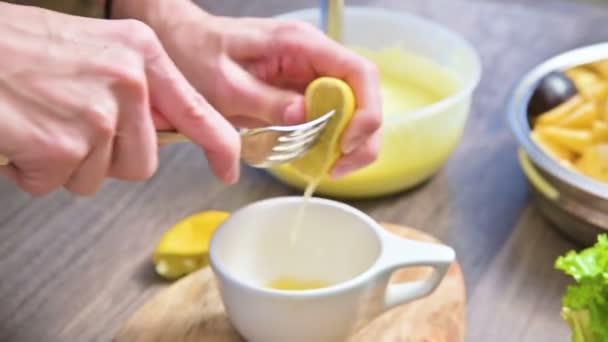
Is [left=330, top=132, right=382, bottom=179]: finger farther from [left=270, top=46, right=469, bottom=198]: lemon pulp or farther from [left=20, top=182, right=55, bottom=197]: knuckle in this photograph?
[left=20, top=182, right=55, bottom=197]: knuckle

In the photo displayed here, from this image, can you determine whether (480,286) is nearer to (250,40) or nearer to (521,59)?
(250,40)

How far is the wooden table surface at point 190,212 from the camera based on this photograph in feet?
2.40

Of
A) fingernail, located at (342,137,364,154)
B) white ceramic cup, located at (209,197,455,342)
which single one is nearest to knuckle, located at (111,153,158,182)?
white ceramic cup, located at (209,197,455,342)

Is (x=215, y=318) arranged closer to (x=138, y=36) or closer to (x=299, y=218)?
(x=299, y=218)

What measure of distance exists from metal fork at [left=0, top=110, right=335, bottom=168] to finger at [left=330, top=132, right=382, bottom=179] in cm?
6

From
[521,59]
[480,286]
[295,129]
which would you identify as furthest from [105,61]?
[521,59]

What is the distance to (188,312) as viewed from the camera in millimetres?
711

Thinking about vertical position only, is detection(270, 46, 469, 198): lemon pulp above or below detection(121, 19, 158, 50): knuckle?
below

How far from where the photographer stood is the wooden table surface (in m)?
0.73

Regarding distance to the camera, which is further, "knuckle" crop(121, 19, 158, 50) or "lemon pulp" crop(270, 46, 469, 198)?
"lemon pulp" crop(270, 46, 469, 198)

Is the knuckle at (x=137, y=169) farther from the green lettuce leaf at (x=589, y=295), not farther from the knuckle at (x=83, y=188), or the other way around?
the green lettuce leaf at (x=589, y=295)

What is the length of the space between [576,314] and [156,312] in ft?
1.09

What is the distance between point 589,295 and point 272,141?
9.7 inches

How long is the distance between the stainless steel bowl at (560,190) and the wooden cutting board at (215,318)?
12cm
